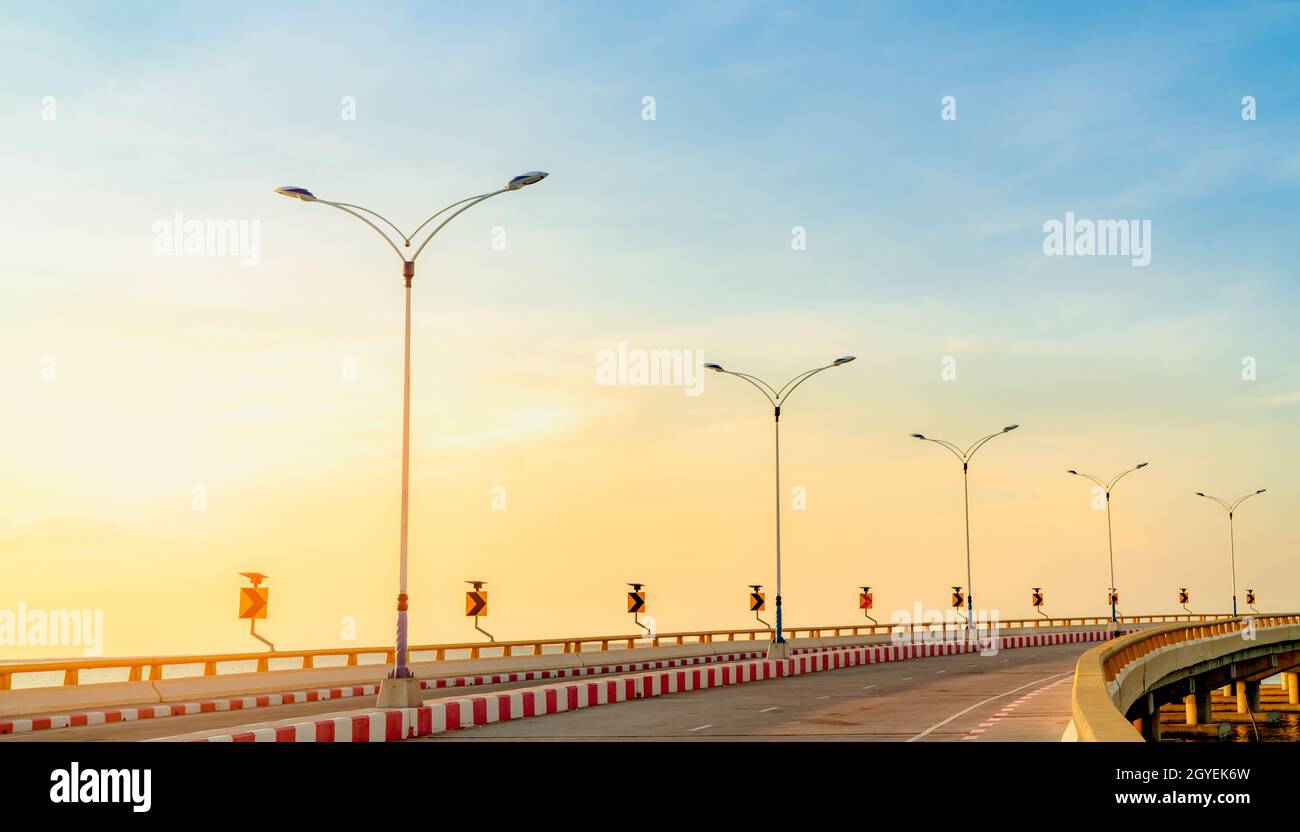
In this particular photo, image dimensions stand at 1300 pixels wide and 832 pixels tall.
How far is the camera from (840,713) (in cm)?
2584

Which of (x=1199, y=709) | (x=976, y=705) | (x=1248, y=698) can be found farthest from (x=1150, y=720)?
(x=1248, y=698)

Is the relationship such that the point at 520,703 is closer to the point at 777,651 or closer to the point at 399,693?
the point at 399,693

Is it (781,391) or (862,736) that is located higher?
(781,391)

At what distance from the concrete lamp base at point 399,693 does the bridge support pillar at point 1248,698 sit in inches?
3340

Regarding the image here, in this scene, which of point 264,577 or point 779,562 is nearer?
point 264,577

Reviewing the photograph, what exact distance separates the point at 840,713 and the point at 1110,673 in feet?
45.8

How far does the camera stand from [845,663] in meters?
47.8

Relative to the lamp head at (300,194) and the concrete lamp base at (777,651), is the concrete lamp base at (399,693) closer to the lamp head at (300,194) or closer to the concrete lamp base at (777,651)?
the lamp head at (300,194)

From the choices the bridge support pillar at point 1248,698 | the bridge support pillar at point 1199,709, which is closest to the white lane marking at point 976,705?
the bridge support pillar at point 1199,709
